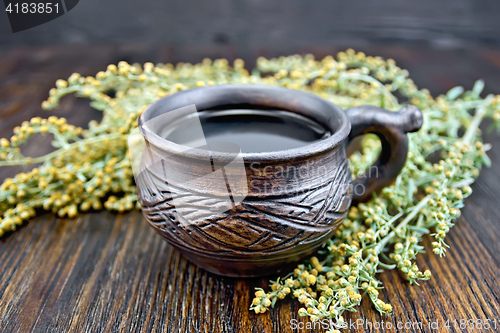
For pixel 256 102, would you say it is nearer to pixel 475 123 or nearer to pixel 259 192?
pixel 259 192

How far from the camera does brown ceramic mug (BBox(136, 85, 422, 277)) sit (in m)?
0.50

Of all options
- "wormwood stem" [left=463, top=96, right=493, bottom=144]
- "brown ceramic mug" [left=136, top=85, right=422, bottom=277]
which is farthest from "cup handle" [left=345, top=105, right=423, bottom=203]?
"wormwood stem" [left=463, top=96, right=493, bottom=144]

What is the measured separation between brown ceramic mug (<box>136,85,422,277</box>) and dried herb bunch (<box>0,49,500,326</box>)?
59mm

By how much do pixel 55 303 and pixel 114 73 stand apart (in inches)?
15.7

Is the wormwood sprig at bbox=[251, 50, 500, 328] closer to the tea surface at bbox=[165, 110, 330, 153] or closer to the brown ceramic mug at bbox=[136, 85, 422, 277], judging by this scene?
the brown ceramic mug at bbox=[136, 85, 422, 277]

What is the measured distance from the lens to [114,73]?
27.3 inches

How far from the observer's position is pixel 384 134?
64cm

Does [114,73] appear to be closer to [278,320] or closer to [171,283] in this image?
[171,283]

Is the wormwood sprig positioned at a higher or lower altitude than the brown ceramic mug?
lower

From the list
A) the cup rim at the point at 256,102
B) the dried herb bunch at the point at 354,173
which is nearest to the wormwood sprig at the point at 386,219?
the dried herb bunch at the point at 354,173

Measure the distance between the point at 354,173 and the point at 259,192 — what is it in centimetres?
38

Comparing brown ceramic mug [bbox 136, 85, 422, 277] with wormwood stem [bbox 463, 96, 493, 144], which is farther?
wormwood stem [bbox 463, 96, 493, 144]

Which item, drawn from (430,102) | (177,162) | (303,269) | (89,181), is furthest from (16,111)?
(430,102)

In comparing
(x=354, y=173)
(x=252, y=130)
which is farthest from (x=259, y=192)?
(x=354, y=173)
